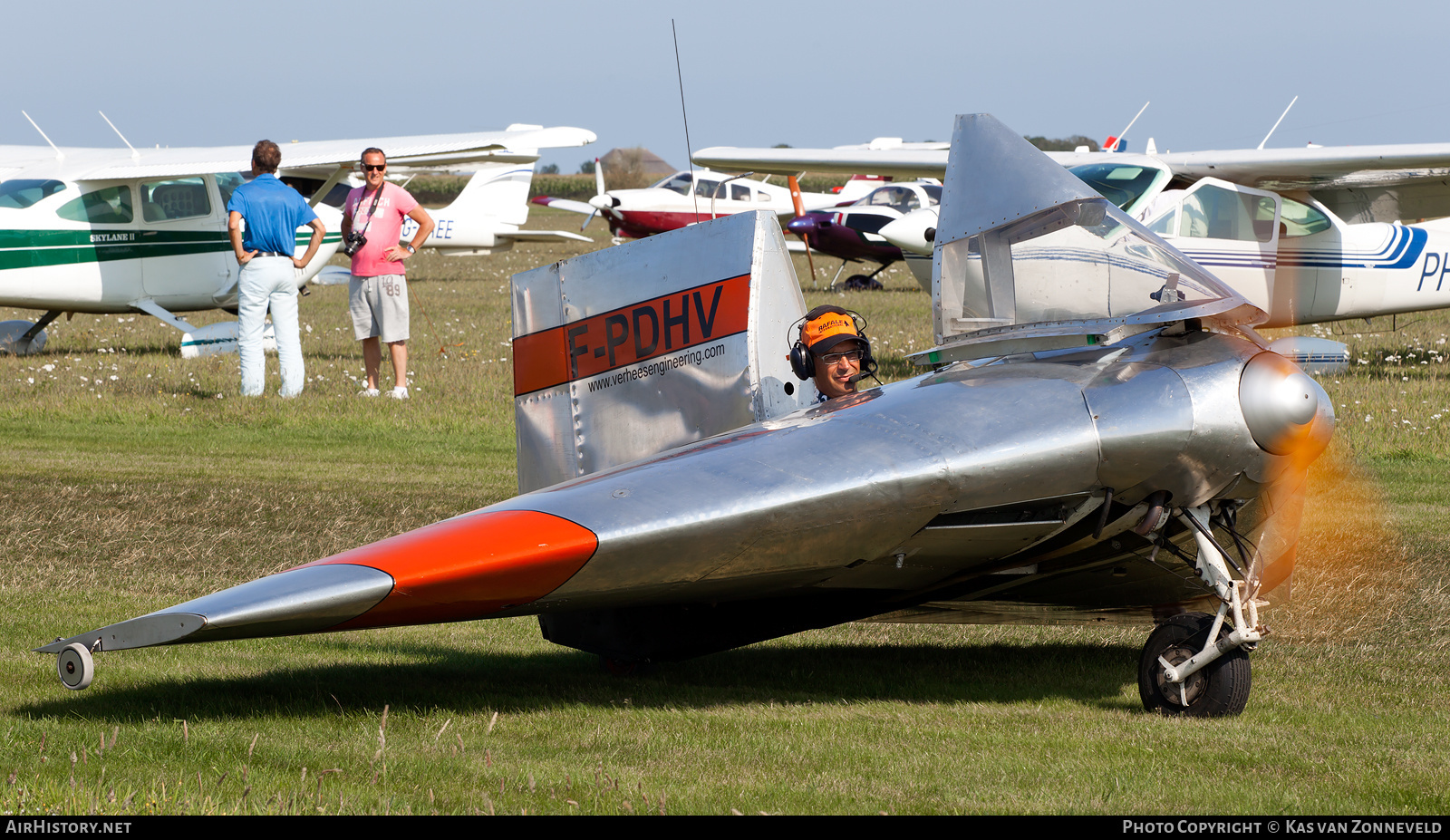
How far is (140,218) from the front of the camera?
1772 cm

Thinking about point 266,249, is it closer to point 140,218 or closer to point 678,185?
point 140,218

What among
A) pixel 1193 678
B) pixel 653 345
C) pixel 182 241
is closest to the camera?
pixel 1193 678

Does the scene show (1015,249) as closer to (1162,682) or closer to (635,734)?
(1162,682)

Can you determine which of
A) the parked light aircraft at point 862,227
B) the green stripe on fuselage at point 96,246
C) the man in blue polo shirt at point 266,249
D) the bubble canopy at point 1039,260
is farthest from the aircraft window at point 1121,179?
the parked light aircraft at point 862,227

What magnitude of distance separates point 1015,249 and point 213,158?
48.6ft

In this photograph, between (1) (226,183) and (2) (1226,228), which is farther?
(1) (226,183)

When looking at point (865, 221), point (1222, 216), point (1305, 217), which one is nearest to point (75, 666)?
point (1222, 216)

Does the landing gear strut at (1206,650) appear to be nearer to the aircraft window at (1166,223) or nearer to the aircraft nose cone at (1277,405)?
the aircraft nose cone at (1277,405)

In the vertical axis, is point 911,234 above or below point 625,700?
above

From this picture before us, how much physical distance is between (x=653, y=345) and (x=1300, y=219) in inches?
494

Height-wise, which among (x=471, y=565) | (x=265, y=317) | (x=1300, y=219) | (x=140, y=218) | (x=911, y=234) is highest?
(x=140, y=218)

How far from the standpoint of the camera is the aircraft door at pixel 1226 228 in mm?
15258

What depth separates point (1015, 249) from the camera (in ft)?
17.0

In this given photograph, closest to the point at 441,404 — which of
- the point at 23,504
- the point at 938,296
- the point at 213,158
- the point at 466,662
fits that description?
the point at 23,504
